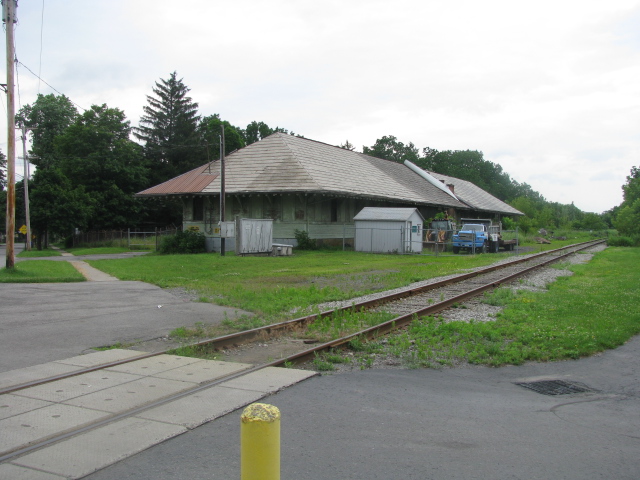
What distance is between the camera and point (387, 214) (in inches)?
1419

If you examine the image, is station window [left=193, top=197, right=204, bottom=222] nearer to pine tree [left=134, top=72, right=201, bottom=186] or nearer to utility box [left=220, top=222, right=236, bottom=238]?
utility box [left=220, top=222, right=236, bottom=238]

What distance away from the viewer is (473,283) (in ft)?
61.2

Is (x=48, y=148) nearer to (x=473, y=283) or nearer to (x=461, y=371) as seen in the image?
(x=473, y=283)

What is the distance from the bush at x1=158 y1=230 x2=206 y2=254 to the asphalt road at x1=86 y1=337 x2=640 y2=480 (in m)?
29.3

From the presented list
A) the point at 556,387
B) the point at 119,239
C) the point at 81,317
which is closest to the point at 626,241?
the point at 119,239

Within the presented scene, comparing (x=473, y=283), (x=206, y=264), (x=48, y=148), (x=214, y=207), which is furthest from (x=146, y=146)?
(x=473, y=283)

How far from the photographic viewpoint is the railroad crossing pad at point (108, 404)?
181 inches

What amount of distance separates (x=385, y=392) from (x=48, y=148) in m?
78.9

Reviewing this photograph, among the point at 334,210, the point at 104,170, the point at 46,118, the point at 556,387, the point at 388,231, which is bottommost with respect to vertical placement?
the point at 556,387

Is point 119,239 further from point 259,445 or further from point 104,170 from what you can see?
point 259,445

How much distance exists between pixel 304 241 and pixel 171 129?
5043 centimetres

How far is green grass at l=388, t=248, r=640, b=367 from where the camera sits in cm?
870

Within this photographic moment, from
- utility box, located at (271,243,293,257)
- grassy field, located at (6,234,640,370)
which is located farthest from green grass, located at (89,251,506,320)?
utility box, located at (271,243,293,257)

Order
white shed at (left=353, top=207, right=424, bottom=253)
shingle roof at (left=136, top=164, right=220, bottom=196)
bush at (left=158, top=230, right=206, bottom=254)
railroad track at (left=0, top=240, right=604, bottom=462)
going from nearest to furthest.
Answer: railroad track at (left=0, top=240, right=604, bottom=462) < white shed at (left=353, top=207, right=424, bottom=253) < bush at (left=158, top=230, right=206, bottom=254) < shingle roof at (left=136, top=164, right=220, bottom=196)
